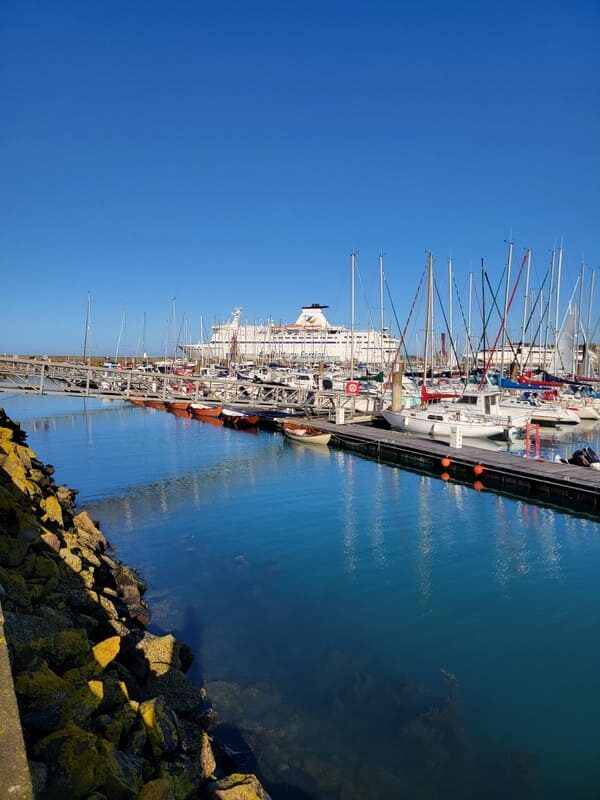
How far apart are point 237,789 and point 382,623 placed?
6.29m

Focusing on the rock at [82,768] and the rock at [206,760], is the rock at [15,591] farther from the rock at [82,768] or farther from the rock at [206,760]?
the rock at [82,768]

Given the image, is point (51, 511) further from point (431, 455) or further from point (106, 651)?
point (431, 455)

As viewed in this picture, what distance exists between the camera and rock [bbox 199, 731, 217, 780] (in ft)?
21.2

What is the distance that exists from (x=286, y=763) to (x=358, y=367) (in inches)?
3045

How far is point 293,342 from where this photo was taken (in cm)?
11700

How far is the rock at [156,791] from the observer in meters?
4.80

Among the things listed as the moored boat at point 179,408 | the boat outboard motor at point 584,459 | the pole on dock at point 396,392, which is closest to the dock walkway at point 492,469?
the boat outboard motor at point 584,459

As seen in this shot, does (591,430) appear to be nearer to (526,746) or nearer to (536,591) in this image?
(536,591)

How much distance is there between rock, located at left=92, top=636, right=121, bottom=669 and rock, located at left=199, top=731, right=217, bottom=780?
157 centimetres

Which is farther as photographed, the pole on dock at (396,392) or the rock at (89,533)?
the pole on dock at (396,392)

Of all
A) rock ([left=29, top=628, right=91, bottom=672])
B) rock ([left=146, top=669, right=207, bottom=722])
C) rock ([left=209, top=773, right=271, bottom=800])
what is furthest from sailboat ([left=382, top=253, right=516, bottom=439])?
rock ([left=209, top=773, right=271, bottom=800])

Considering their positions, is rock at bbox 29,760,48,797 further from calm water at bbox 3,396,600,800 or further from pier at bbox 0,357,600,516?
pier at bbox 0,357,600,516

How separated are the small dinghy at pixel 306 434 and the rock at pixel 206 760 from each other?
27719 millimetres

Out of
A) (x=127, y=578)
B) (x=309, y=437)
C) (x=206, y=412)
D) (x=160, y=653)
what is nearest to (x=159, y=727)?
(x=160, y=653)
